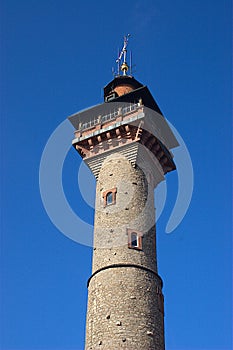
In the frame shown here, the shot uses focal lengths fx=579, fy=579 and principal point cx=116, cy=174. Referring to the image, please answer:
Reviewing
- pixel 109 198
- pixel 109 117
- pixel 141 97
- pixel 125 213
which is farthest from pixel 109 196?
pixel 141 97

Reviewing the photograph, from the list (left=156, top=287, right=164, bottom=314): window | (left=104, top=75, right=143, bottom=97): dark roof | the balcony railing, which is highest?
(left=104, top=75, right=143, bottom=97): dark roof

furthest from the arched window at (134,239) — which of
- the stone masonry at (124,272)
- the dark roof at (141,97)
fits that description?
the dark roof at (141,97)

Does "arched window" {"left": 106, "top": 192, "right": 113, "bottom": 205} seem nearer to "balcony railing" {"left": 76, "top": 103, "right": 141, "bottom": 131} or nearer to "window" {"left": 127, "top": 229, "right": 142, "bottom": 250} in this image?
"window" {"left": 127, "top": 229, "right": 142, "bottom": 250}

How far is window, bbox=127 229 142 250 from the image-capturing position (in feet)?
91.2

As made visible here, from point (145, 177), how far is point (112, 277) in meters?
6.56

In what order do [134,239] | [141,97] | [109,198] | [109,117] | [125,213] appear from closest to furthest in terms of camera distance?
[134,239], [125,213], [109,198], [109,117], [141,97]

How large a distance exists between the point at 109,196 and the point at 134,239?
3.06 m

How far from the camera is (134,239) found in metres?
28.1

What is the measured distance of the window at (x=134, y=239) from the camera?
27812 millimetres

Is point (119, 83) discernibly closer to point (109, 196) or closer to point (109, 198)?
point (109, 196)

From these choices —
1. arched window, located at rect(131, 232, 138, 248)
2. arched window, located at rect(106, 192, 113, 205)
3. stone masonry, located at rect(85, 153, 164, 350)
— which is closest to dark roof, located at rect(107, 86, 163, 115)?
stone masonry, located at rect(85, 153, 164, 350)

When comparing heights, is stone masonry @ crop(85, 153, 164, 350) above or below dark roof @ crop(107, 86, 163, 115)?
below

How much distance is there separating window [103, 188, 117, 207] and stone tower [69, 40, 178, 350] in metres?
0.05

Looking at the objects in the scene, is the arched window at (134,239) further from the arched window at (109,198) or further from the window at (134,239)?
the arched window at (109,198)
